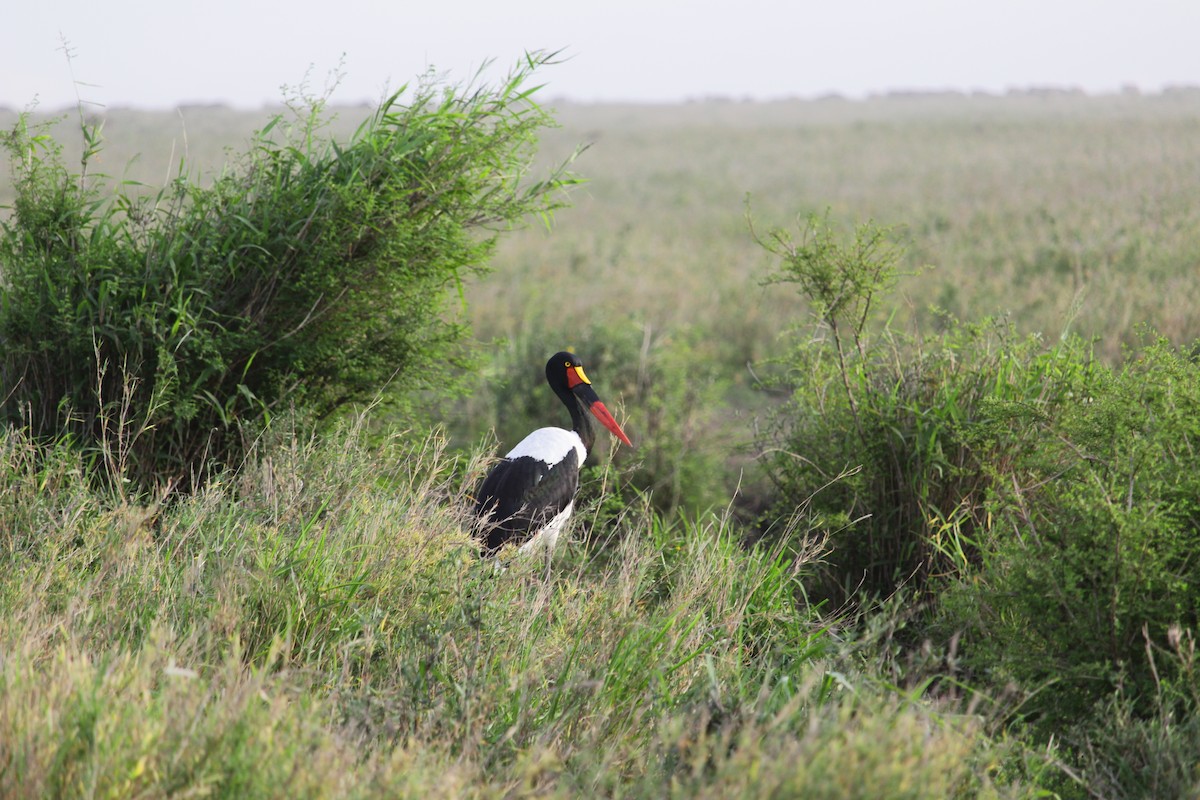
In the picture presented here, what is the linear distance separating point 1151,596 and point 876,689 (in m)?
1.00

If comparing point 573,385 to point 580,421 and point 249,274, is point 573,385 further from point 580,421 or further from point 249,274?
point 249,274

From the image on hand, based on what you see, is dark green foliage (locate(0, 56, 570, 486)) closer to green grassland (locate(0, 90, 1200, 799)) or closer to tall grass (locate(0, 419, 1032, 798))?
green grassland (locate(0, 90, 1200, 799))

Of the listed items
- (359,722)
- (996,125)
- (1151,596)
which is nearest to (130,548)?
(359,722)

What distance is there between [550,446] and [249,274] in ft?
5.79

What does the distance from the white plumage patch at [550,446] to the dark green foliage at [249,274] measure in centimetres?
73

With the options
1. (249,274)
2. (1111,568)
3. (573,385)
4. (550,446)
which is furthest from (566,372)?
(1111,568)

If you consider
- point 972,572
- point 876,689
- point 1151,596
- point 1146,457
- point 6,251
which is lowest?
point 972,572

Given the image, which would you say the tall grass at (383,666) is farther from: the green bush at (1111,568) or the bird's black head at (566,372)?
the bird's black head at (566,372)

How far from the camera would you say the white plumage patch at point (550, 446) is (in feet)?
16.9

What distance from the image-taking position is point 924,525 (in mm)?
4797

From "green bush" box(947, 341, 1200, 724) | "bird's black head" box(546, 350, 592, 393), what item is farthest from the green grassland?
"bird's black head" box(546, 350, 592, 393)

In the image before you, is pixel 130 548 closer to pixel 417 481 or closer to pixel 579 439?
pixel 417 481

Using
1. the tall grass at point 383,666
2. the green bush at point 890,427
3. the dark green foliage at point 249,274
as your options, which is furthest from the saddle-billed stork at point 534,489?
the green bush at point 890,427

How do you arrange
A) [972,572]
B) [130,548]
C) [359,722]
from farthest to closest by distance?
[972,572], [130,548], [359,722]
